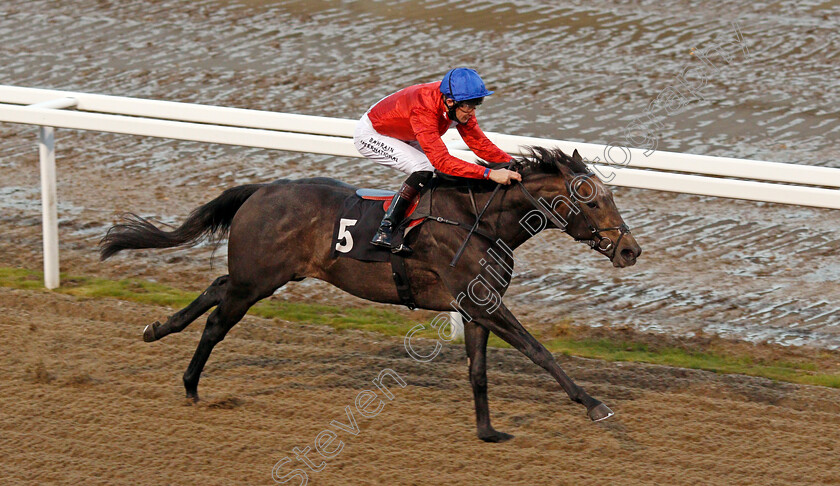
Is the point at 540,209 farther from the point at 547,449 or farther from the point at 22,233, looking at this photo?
Result: the point at 22,233

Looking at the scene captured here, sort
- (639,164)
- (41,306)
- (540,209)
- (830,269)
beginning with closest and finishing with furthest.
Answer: (540,209)
(639,164)
(41,306)
(830,269)

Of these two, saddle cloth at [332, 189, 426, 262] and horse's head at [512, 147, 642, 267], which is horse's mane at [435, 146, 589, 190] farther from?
saddle cloth at [332, 189, 426, 262]

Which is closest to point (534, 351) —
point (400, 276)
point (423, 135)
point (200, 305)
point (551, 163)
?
point (400, 276)

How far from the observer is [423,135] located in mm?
4684

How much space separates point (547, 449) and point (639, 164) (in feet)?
6.14

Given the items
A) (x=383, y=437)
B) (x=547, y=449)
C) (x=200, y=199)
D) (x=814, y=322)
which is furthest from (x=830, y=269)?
(x=200, y=199)

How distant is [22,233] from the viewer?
7.77 metres

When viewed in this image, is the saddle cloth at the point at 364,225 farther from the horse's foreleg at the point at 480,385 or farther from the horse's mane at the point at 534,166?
the horse's foreleg at the point at 480,385

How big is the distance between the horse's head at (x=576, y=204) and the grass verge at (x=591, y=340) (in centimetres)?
151

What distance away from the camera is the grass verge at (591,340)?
5.83 meters

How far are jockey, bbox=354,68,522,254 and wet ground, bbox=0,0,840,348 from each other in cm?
180

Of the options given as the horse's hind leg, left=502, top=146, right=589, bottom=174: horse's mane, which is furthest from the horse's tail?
left=502, top=146, right=589, bottom=174: horse's mane

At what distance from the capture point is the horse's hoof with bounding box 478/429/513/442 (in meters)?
4.79

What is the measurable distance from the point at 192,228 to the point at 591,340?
2.37 metres
